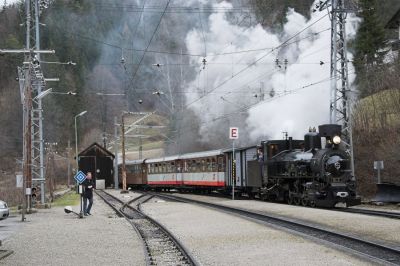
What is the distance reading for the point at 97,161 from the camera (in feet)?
243

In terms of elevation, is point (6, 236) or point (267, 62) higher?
point (267, 62)

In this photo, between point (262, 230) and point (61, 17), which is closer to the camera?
point (262, 230)

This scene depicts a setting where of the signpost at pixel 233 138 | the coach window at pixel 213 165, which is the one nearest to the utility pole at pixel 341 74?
the signpost at pixel 233 138

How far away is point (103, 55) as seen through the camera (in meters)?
76.0

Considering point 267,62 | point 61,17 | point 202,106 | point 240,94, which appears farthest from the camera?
point 61,17

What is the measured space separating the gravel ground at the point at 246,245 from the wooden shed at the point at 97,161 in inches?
2196

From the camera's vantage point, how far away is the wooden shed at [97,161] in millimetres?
73188

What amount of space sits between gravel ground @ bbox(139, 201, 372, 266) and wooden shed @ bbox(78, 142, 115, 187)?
55786mm

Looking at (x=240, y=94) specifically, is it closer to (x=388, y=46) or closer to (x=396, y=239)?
(x=388, y=46)

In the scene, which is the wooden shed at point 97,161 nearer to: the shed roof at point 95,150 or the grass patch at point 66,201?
the shed roof at point 95,150

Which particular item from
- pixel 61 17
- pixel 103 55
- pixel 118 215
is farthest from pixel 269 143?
pixel 103 55

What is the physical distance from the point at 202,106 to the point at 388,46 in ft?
62.0

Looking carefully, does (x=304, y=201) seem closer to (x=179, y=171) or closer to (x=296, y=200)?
(x=296, y=200)

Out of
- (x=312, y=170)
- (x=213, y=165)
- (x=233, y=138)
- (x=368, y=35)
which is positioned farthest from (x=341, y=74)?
(x=368, y=35)
